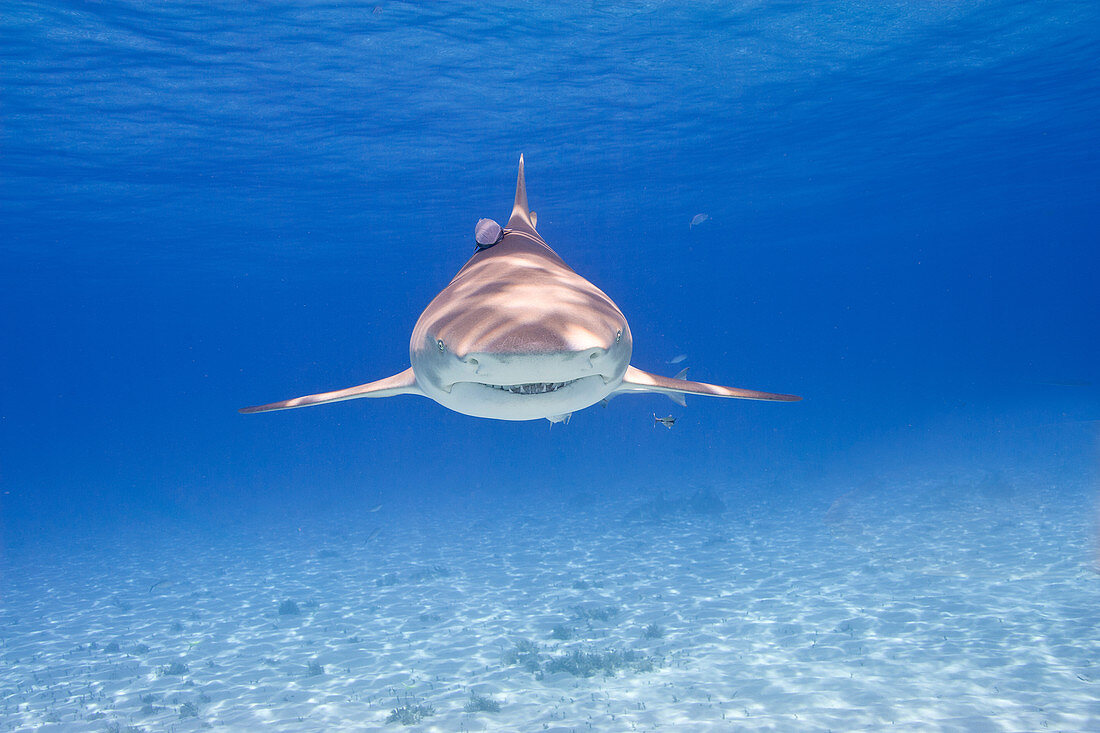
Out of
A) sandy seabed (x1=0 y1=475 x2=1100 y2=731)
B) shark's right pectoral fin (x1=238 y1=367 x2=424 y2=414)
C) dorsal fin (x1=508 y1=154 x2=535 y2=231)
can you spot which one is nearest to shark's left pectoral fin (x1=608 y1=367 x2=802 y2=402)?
shark's right pectoral fin (x1=238 y1=367 x2=424 y2=414)

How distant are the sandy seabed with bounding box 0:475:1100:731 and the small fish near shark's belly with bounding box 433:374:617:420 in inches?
228

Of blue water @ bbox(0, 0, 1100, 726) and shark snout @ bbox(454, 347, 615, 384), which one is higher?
blue water @ bbox(0, 0, 1100, 726)

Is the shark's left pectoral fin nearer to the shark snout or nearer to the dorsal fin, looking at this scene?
the shark snout

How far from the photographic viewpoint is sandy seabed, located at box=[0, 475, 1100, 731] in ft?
25.1

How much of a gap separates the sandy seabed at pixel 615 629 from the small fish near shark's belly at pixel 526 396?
5.79 meters

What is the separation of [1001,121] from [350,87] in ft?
69.3

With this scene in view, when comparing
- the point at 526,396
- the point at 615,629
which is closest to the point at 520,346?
the point at 526,396

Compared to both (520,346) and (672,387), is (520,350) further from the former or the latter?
(672,387)

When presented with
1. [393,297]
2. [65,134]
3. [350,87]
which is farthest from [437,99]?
[393,297]

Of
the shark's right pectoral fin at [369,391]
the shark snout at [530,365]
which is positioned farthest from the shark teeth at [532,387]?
the shark's right pectoral fin at [369,391]

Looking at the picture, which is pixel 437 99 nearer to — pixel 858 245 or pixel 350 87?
pixel 350 87

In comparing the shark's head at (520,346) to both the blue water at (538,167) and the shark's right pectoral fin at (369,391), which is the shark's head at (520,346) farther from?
the blue water at (538,167)

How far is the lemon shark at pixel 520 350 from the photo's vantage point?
2.51 metres

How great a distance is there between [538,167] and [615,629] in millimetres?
17469
